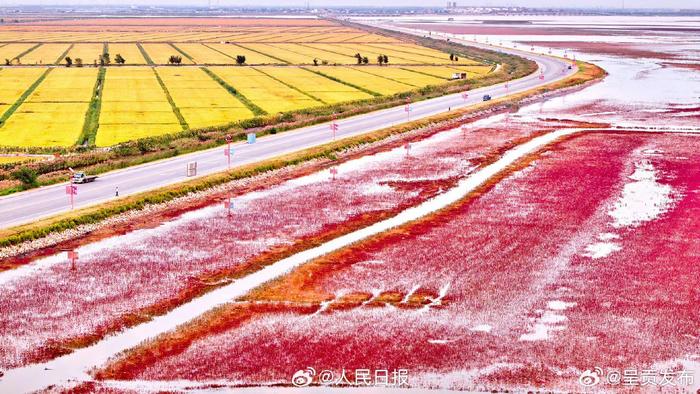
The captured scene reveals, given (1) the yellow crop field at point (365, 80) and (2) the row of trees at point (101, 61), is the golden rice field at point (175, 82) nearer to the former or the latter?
(1) the yellow crop field at point (365, 80)

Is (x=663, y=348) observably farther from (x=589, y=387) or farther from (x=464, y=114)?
(x=464, y=114)

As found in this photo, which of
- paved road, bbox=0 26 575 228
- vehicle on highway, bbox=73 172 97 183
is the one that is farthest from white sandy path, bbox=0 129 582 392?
vehicle on highway, bbox=73 172 97 183

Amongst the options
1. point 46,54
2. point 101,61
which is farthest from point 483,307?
point 46,54

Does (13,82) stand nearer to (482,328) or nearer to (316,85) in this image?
(316,85)

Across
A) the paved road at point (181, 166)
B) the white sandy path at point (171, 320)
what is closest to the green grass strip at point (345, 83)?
the paved road at point (181, 166)

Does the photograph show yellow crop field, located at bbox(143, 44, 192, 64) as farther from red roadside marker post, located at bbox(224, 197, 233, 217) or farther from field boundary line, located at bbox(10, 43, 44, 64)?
red roadside marker post, located at bbox(224, 197, 233, 217)
